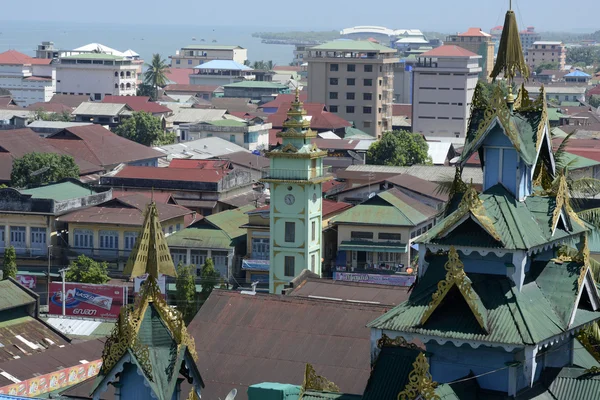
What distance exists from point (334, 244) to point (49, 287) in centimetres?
1645

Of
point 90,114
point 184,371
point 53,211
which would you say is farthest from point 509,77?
point 90,114

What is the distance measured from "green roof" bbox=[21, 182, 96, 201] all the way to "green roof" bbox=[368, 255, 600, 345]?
5492 centimetres

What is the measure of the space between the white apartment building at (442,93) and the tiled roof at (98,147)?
133 feet

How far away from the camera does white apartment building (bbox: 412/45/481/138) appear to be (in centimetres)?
13412

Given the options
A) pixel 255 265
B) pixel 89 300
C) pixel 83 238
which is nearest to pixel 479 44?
pixel 83 238

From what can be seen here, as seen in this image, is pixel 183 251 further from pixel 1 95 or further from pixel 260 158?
pixel 1 95

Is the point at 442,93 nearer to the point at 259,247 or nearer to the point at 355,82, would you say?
the point at 355,82

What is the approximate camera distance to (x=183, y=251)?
222 feet

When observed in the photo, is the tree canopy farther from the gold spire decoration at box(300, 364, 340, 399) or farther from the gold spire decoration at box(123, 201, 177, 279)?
the gold spire decoration at box(123, 201, 177, 279)

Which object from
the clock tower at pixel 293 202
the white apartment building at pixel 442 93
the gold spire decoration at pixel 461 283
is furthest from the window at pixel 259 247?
the white apartment building at pixel 442 93

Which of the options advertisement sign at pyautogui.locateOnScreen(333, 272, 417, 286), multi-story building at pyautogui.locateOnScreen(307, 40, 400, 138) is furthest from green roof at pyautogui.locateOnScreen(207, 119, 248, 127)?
advertisement sign at pyautogui.locateOnScreen(333, 272, 417, 286)

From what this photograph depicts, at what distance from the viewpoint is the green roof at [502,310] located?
18.0 metres

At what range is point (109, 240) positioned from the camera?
229 feet

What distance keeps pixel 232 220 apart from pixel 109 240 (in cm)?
658
